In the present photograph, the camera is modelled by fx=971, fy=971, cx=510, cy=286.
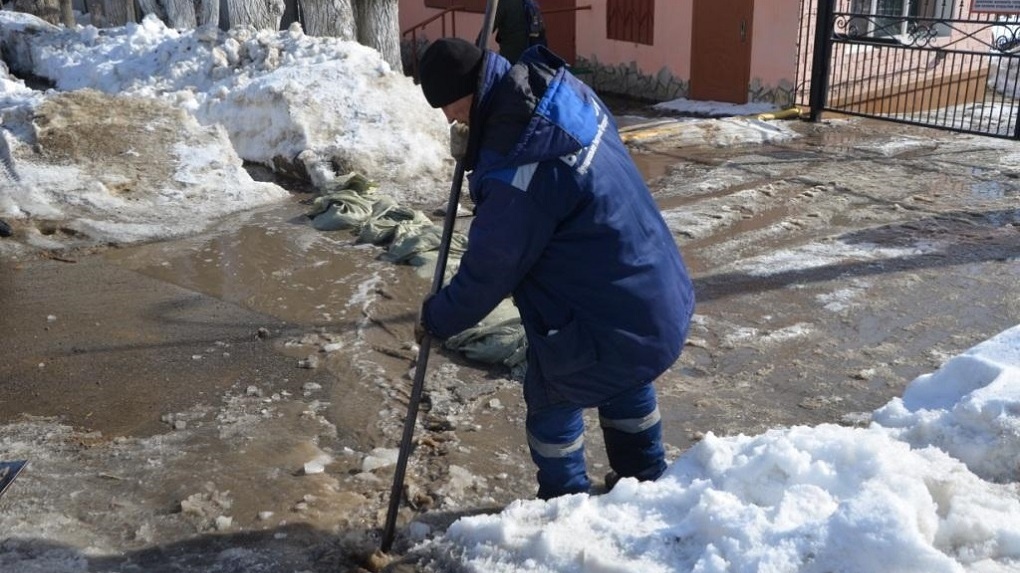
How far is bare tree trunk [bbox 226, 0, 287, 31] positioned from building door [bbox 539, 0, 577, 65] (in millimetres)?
4750

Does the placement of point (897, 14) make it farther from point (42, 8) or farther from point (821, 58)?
point (42, 8)

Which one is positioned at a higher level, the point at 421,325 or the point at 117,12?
the point at 117,12

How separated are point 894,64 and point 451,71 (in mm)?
10139

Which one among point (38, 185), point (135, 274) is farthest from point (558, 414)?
point (38, 185)

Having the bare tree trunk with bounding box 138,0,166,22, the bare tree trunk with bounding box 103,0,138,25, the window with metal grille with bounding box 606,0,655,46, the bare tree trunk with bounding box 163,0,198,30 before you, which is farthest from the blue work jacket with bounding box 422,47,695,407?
the bare tree trunk with bounding box 103,0,138,25

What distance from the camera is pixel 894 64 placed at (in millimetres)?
11602

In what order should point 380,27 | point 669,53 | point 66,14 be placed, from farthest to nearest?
point 66,14 < point 669,53 < point 380,27

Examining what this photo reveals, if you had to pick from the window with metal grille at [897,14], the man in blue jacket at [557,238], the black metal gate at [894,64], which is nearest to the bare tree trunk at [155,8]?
the black metal gate at [894,64]

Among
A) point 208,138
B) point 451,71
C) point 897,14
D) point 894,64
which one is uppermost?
point 451,71

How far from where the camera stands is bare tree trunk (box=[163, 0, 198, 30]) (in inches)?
472

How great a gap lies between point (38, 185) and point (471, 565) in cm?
563

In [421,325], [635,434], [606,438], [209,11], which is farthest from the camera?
[209,11]

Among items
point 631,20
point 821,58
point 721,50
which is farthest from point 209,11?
point 821,58

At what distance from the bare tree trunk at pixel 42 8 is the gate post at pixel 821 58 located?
1139 centimetres
